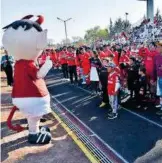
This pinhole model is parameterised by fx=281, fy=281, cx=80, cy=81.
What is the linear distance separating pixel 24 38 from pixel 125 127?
Result: 319cm

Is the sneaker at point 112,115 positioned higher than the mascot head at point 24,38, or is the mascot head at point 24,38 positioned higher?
the mascot head at point 24,38

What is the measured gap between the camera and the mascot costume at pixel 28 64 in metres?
5.12

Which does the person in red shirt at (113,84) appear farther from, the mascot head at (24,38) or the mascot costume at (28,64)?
the mascot head at (24,38)

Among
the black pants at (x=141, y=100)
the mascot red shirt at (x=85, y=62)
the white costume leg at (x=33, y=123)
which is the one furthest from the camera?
the mascot red shirt at (x=85, y=62)

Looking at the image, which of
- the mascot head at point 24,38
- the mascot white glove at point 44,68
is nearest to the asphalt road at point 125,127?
the mascot white glove at point 44,68

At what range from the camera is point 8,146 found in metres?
5.87

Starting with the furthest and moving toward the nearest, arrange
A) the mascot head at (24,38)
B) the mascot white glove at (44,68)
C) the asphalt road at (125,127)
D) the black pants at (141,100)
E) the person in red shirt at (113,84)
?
the black pants at (141,100) < the person in red shirt at (113,84) < the asphalt road at (125,127) < the mascot white glove at (44,68) < the mascot head at (24,38)

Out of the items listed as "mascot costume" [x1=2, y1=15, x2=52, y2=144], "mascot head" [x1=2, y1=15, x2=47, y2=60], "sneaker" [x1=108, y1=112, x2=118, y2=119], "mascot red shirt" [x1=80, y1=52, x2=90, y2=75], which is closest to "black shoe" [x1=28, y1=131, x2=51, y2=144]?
"mascot costume" [x1=2, y1=15, x2=52, y2=144]

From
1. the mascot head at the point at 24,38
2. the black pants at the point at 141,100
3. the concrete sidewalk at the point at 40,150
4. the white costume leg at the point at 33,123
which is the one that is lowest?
the concrete sidewalk at the point at 40,150

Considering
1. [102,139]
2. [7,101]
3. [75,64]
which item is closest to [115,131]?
[102,139]

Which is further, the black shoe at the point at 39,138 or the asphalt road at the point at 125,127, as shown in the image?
the black shoe at the point at 39,138

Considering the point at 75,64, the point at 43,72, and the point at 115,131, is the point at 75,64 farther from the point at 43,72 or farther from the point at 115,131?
the point at 43,72

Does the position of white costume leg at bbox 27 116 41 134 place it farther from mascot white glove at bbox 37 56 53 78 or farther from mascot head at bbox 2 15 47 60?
mascot head at bbox 2 15 47 60

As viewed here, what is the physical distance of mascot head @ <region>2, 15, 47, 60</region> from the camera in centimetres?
509
